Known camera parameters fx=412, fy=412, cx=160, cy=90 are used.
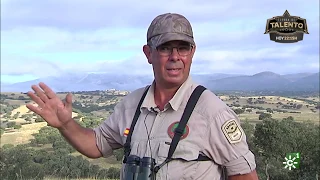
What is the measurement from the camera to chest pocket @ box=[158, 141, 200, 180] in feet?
7.49

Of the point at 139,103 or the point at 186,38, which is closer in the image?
the point at 186,38

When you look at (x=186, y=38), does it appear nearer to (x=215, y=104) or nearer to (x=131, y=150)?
(x=215, y=104)

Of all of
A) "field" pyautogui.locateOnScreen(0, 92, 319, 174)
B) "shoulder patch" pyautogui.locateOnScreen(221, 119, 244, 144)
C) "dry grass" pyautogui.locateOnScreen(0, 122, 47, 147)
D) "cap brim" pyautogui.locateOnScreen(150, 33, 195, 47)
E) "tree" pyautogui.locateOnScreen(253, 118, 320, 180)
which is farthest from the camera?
"field" pyautogui.locateOnScreen(0, 92, 319, 174)

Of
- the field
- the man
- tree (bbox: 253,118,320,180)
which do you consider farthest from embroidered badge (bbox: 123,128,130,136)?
the field

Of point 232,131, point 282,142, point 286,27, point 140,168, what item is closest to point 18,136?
point 282,142

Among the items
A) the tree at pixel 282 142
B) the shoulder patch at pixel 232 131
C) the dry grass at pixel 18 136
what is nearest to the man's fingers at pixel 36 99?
the shoulder patch at pixel 232 131

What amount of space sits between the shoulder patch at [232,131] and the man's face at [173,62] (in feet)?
1.28

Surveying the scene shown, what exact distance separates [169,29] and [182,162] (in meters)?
0.77

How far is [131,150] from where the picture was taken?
8.05 ft

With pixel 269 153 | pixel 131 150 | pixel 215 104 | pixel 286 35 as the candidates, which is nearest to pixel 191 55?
pixel 215 104

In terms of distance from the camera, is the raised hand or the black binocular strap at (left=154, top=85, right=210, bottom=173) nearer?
the black binocular strap at (left=154, top=85, right=210, bottom=173)

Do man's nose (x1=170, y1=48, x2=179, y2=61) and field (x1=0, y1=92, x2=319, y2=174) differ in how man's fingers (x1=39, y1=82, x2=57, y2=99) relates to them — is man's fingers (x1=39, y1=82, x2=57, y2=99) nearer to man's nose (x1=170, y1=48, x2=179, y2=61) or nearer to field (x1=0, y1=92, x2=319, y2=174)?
man's nose (x1=170, y1=48, x2=179, y2=61)

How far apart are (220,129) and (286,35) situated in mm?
27524

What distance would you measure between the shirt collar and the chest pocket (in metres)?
0.23
